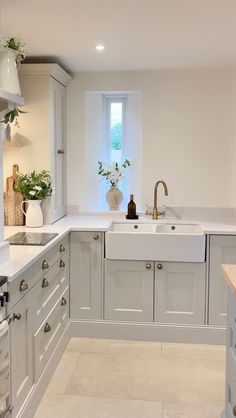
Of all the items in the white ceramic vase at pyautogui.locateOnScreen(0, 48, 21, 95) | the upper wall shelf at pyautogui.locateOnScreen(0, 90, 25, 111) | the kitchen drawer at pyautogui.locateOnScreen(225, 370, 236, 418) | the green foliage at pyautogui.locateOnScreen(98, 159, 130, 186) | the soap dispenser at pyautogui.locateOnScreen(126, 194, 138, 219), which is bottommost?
the kitchen drawer at pyautogui.locateOnScreen(225, 370, 236, 418)

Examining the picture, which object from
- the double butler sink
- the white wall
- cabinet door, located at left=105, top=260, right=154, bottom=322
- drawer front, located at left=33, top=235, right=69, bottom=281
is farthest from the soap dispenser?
drawer front, located at left=33, top=235, right=69, bottom=281

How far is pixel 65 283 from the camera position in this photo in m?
3.24

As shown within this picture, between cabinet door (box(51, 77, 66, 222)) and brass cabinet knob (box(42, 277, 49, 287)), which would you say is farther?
cabinet door (box(51, 77, 66, 222))

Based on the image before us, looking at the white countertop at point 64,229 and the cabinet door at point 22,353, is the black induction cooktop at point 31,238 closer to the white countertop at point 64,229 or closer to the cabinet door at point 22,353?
the white countertop at point 64,229

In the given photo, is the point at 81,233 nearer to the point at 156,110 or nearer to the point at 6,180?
the point at 6,180

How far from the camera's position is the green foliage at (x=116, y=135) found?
4.15 m

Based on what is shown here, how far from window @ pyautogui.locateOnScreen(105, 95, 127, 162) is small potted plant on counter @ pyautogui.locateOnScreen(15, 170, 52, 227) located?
3.29 ft

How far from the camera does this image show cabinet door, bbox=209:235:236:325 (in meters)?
3.24

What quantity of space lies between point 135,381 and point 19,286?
116cm

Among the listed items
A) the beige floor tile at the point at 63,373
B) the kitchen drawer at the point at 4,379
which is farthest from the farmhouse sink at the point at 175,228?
the kitchen drawer at the point at 4,379

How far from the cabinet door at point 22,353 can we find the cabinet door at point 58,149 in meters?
1.38

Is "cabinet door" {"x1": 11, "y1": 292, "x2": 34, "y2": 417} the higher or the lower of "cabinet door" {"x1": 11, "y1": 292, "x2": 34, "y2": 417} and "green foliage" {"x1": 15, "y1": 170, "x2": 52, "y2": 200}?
the lower

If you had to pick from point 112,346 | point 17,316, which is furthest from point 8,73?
point 112,346

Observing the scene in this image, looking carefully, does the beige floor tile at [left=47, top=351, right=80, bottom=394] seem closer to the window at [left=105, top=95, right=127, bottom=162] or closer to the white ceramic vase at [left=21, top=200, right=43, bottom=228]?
the white ceramic vase at [left=21, top=200, right=43, bottom=228]
